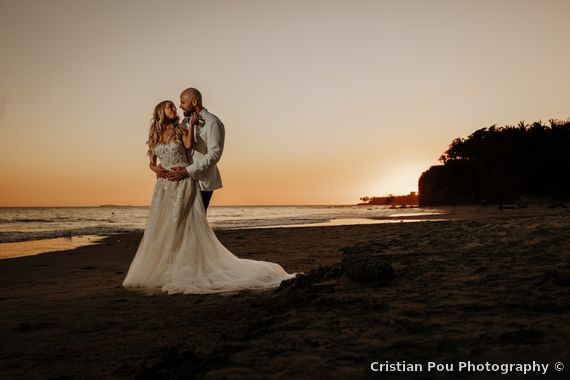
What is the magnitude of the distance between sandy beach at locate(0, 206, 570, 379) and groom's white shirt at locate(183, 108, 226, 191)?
5.38 ft

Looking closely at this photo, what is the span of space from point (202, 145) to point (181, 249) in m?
1.39

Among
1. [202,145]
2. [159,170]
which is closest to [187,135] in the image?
[202,145]

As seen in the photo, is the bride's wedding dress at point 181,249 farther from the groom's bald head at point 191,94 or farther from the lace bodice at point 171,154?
the groom's bald head at point 191,94

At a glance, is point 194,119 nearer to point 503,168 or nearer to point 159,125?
point 159,125

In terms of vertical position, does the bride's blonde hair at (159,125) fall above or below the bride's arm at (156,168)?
above

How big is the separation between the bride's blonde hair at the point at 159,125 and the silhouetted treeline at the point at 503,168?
35.9 metres

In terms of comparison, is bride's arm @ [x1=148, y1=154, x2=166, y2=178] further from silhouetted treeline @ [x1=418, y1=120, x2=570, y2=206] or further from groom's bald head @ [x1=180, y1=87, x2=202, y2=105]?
silhouetted treeline @ [x1=418, y1=120, x2=570, y2=206]

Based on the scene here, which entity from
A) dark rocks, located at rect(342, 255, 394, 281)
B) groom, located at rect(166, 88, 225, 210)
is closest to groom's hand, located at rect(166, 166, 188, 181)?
groom, located at rect(166, 88, 225, 210)

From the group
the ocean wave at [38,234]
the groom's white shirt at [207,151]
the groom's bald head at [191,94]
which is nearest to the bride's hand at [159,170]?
the groom's white shirt at [207,151]

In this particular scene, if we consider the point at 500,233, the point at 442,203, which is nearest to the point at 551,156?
the point at 442,203

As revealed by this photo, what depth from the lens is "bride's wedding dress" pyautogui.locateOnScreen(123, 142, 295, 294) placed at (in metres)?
5.21

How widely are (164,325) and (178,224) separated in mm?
2245

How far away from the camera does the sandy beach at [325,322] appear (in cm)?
189

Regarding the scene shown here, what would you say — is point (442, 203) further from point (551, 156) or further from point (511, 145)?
point (551, 156)
